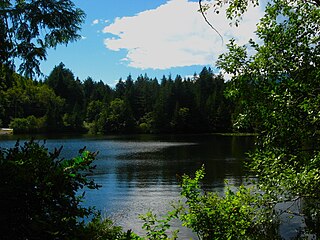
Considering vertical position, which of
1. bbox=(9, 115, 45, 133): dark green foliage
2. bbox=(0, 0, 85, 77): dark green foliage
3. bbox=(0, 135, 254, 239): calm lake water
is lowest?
bbox=(0, 135, 254, 239): calm lake water

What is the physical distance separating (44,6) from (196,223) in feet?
18.2

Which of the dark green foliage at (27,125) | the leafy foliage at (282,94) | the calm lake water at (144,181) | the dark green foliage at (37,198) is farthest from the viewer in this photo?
the dark green foliage at (27,125)

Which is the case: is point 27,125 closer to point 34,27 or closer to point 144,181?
point 144,181

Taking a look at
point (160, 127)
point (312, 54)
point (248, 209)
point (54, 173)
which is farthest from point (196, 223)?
point (160, 127)

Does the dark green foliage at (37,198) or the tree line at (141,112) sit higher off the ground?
the tree line at (141,112)

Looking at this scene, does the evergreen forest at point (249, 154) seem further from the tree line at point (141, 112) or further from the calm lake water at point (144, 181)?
the tree line at point (141, 112)

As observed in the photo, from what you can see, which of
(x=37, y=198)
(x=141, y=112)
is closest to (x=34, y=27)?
(x=37, y=198)

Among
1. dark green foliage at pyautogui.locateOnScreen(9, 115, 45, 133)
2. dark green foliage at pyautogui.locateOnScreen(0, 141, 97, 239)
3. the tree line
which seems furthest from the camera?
the tree line

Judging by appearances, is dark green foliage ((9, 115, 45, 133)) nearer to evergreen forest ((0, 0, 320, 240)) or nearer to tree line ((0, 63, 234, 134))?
tree line ((0, 63, 234, 134))

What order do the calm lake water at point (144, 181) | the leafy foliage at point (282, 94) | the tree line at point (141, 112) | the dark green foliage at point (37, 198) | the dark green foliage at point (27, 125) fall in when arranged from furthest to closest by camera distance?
the tree line at point (141, 112), the dark green foliage at point (27, 125), the calm lake water at point (144, 181), the leafy foliage at point (282, 94), the dark green foliage at point (37, 198)

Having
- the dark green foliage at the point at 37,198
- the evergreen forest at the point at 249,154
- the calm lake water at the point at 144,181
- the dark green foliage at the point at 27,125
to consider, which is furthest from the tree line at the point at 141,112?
the dark green foliage at the point at 37,198

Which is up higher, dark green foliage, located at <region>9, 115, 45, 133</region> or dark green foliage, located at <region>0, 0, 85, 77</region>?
dark green foliage, located at <region>0, 0, 85, 77</region>

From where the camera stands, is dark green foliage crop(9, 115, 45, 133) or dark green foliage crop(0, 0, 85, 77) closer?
dark green foliage crop(0, 0, 85, 77)

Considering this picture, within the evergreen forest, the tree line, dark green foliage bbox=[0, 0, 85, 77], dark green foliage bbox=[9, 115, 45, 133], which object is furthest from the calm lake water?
dark green foliage bbox=[9, 115, 45, 133]
